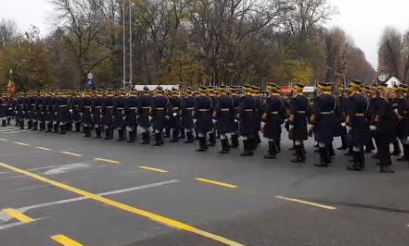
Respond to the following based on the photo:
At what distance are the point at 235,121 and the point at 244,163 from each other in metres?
2.79

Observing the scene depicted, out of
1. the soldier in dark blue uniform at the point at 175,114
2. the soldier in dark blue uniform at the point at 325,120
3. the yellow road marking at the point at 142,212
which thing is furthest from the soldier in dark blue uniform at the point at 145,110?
the soldier in dark blue uniform at the point at 325,120

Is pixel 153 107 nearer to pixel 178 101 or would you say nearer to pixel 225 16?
pixel 178 101

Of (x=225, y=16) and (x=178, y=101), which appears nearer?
(x=178, y=101)

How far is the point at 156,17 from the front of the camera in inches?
1858

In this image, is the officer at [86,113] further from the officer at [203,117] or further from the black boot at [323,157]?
the black boot at [323,157]

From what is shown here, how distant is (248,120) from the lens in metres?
13.2

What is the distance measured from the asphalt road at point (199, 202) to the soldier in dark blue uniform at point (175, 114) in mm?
4053

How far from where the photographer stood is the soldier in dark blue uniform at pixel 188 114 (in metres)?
16.1

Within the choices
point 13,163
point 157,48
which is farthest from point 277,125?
point 157,48

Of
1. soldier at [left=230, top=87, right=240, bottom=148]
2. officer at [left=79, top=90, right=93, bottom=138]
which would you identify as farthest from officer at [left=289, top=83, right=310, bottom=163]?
officer at [left=79, top=90, right=93, bottom=138]

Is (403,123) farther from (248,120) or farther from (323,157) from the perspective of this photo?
(248,120)

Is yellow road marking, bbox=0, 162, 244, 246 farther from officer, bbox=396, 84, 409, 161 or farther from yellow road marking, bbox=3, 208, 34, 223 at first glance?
officer, bbox=396, 84, 409, 161

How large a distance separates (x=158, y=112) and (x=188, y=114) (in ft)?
3.45

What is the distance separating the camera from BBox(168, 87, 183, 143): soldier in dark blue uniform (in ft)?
55.0
